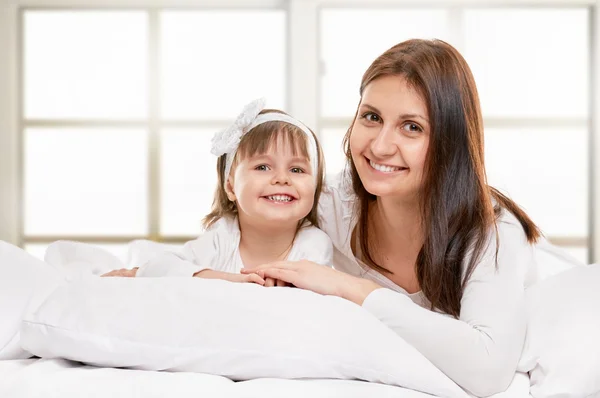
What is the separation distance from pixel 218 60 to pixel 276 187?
3.96m

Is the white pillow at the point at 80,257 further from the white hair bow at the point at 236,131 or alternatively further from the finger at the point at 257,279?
the finger at the point at 257,279

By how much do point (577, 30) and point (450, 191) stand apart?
459cm

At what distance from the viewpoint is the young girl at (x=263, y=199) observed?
200cm

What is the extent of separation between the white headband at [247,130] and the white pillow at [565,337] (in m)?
0.77

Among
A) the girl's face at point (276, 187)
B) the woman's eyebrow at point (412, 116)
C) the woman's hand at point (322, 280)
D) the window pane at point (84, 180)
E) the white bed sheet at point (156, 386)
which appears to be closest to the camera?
the white bed sheet at point (156, 386)

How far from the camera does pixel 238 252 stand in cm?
212

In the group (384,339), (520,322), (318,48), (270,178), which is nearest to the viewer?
(384,339)

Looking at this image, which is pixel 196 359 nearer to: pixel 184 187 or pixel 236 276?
pixel 236 276

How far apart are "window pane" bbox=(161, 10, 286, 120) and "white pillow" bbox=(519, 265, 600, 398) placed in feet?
14.0

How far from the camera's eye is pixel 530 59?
18.7 feet

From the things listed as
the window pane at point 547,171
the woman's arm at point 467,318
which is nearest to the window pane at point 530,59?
the window pane at point 547,171

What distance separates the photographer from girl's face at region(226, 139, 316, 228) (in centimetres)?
199

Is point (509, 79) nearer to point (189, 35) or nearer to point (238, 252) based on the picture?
point (189, 35)

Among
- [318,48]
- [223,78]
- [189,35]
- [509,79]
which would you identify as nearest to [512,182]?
[509,79]
